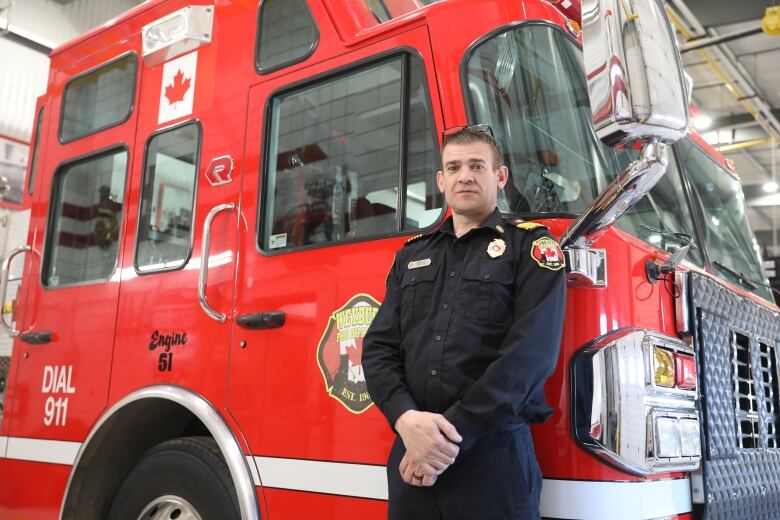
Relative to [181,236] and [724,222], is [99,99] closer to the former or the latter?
[181,236]

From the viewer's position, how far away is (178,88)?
3.25m

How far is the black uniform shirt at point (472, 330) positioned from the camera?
1.79 metres

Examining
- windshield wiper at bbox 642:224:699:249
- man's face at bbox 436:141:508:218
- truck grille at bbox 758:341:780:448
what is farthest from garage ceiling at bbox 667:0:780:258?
man's face at bbox 436:141:508:218

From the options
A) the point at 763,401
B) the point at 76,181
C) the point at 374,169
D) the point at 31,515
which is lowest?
the point at 31,515

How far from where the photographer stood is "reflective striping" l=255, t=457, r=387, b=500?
7.47ft

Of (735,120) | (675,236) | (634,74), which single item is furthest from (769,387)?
(735,120)

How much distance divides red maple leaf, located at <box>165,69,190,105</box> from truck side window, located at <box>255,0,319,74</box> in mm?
444

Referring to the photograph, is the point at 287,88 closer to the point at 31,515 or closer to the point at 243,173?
the point at 243,173

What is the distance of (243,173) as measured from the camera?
2.87 meters

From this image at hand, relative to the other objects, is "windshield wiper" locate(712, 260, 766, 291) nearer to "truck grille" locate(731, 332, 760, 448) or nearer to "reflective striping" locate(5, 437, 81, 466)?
"truck grille" locate(731, 332, 760, 448)

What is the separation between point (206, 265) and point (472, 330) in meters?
1.27

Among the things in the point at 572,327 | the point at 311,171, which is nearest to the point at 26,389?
the point at 311,171

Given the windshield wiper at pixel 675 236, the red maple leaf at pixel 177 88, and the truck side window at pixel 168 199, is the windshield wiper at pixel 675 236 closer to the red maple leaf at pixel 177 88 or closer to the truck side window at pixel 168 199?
the truck side window at pixel 168 199

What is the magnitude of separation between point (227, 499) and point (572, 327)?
134cm
